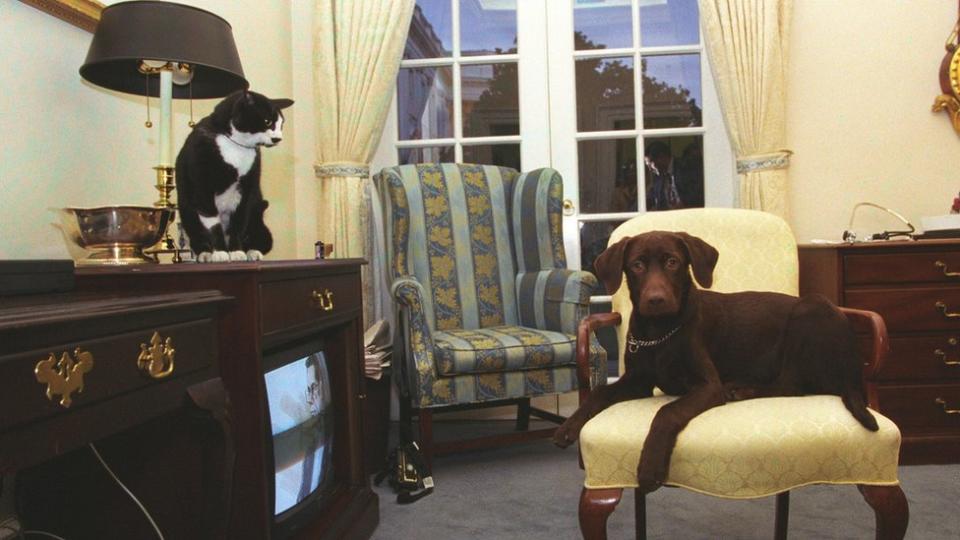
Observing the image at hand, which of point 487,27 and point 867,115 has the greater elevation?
point 487,27

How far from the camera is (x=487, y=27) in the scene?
3.81 metres

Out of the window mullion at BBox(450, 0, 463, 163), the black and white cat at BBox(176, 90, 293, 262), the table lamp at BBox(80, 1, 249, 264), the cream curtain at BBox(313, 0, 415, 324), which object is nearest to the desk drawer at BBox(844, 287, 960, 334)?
the window mullion at BBox(450, 0, 463, 163)

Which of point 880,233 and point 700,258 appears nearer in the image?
point 700,258

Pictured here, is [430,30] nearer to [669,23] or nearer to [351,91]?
[351,91]

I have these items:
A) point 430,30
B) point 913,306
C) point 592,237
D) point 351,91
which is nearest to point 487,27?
point 430,30

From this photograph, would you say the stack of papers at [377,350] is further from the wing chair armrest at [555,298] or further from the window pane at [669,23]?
the window pane at [669,23]

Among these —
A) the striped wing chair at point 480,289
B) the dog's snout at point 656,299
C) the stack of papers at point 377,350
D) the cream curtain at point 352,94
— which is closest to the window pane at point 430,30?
the cream curtain at point 352,94

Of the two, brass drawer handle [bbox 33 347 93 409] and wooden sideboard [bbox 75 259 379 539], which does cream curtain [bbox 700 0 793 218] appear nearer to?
wooden sideboard [bbox 75 259 379 539]

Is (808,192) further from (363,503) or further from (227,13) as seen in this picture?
(227,13)

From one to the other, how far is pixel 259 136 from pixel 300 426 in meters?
0.79

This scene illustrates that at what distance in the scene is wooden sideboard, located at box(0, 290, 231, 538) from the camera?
0.83 m

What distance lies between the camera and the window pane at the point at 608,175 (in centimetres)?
375

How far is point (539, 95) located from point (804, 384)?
246 cm

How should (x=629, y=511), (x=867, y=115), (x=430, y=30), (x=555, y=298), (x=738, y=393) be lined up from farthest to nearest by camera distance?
(x=430, y=30) < (x=867, y=115) < (x=555, y=298) < (x=629, y=511) < (x=738, y=393)
